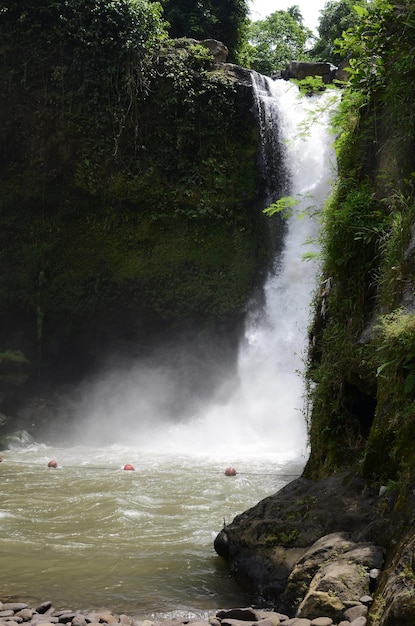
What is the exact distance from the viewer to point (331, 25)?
28734 mm

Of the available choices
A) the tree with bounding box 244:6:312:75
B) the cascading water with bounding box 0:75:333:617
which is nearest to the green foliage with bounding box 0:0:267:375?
the cascading water with bounding box 0:75:333:617

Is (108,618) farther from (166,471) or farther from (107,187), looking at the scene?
(107,187)

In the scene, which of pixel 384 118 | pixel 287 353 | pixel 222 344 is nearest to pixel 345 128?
pixel 384 118

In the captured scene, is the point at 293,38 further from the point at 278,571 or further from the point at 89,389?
the point at 278,571

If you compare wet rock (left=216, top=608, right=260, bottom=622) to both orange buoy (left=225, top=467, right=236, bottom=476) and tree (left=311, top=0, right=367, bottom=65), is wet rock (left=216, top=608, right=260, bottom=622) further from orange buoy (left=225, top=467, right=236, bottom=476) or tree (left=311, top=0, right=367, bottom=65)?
tree (left=311, top=0, right=367, bottom=65)

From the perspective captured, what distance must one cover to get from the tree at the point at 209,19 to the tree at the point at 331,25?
6629 millimetres

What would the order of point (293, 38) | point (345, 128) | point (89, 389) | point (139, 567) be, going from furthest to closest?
point (293, 38)
point (89, 389)
point (345, 128)
point (139, 567)

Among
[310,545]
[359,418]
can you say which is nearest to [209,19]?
[359,418]

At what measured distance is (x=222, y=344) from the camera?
1530 centimetres

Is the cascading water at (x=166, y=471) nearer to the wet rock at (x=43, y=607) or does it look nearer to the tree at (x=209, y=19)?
the wet rock at (x=43, y=607)

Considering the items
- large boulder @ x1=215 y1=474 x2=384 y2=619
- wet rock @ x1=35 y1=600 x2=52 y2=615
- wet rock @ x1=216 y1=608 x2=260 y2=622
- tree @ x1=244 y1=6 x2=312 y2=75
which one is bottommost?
wet rock @ x1=35 y1=600 x2=52 y2=615

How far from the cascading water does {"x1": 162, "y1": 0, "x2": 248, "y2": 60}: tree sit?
6003 millimetres

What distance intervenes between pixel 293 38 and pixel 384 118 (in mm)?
30829

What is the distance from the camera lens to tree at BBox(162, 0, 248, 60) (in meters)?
21.2
